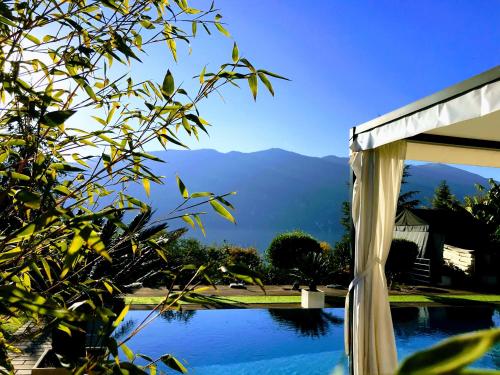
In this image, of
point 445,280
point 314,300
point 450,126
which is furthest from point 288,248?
point 450,126

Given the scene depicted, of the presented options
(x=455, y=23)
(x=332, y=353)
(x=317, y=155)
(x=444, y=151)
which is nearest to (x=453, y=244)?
(x=455, y=23)

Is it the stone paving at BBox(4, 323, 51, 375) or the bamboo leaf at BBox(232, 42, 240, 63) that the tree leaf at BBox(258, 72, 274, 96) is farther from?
the stone paving at BBox(4, 323, 51, 375)

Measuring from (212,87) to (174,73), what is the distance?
0.47ft

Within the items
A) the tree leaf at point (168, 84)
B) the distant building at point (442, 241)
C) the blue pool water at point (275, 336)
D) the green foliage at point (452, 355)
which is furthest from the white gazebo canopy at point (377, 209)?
the distant building at point (442, 241)

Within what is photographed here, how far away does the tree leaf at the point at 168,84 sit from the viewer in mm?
1384

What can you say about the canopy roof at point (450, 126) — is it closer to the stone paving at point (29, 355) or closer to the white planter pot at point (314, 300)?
the stone paving at point (29, 355)

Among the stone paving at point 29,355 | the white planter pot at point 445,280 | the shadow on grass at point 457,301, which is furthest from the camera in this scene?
the white planter pot at point 445,280

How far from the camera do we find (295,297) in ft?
37.6

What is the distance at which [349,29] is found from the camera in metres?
10.3

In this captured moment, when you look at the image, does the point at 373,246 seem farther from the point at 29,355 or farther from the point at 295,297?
the point at 295,297

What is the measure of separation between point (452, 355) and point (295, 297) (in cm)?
1156

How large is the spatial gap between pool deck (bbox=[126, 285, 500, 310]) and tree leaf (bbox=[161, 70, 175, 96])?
8.57 metres

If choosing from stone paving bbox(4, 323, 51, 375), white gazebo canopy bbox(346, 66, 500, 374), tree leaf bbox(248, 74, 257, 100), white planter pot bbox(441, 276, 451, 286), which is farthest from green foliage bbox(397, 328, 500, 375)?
white planter pot bbox(441, 276, 451, 286)

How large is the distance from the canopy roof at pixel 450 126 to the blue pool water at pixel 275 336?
3.60 metres
